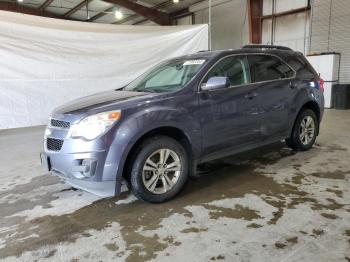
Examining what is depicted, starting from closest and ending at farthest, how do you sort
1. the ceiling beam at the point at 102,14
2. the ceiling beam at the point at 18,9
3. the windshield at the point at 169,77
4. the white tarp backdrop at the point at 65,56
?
the windshield at the point at 169,77 → the white tarp backdrop at the point at 65,56 → the ceiling beam at the point at 18,9 → the ceiling beam at the point at 102,14

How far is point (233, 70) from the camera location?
337 centimetres

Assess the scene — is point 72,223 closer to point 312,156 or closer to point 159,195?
point 159,195

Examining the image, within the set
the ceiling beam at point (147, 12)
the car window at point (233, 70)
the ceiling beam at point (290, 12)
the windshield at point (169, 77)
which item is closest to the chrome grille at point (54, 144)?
the windshield at point (169, 77)

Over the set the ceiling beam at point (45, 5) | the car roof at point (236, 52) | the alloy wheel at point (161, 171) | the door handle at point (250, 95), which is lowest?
the alloy wheel at point (161, 171)

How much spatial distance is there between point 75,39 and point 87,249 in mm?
5667

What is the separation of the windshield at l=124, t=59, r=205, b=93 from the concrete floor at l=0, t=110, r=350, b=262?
1.11m

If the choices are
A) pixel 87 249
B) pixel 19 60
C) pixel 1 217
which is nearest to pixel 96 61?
pixel 19 60

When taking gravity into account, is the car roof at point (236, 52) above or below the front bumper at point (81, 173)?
above

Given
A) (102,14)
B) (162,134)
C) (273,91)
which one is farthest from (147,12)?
(162,134)

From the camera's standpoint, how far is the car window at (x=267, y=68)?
139 inches

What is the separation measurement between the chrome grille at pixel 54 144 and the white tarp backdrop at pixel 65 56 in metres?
4.16

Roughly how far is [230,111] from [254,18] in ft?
30.4

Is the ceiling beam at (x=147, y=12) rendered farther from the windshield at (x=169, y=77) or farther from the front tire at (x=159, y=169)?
the front tire at (x=159, y=169)

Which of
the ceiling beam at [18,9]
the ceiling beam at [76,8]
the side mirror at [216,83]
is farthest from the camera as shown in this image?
the ceiling beam at [18,9]
